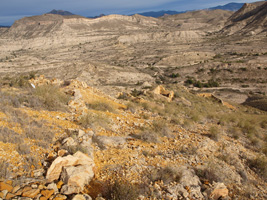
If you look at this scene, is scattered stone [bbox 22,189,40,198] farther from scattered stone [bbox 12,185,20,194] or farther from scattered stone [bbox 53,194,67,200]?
scattered stone [bbox 53,194,67,200]

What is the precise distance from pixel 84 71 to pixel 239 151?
28.4 m

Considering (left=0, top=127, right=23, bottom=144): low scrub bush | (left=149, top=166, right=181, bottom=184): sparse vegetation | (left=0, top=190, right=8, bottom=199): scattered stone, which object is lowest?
(left=149, top=166, right=181, bottom=184): sparse vegetation

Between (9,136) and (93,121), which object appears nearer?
(9,136)

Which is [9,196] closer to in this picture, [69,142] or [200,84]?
[69,142]

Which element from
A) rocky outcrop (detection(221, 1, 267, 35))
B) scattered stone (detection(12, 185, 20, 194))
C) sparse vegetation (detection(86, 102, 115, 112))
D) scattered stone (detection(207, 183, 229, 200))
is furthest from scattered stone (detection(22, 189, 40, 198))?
rocky outcrop (detection(221, 1, 267, 35))

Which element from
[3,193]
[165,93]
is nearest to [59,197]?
[3,193]

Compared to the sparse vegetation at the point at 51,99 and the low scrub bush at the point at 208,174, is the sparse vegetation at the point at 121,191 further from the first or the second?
the sparse vegetation at the point at 51,99

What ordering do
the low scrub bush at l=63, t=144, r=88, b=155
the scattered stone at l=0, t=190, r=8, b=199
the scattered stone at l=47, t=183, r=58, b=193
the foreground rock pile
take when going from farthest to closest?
the low scrub bush at l=63, t=144, r=88, b=155 < the foreground rock pile < the scattered stone at l=47, t=183, r=58, b=193 < the scattered stone at l=0, t=190, r=8, b=199

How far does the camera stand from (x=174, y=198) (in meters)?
3.26

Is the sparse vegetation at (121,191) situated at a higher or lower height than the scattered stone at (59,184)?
lower

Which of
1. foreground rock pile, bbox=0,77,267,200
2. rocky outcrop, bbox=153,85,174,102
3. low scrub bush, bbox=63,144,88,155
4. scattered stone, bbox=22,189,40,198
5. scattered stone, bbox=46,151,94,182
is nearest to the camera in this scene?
scattered stone, bbox=22,189,40,198

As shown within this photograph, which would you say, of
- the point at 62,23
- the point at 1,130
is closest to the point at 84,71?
the point at 1,130

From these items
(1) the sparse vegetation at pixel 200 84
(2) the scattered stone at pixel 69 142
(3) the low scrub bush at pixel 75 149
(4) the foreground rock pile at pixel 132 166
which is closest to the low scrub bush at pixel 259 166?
(4) the foreground rock pile at pixel 132 166

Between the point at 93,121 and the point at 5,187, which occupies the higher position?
the point at 5,187
